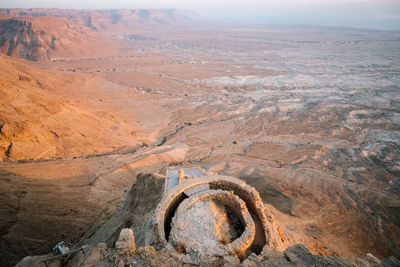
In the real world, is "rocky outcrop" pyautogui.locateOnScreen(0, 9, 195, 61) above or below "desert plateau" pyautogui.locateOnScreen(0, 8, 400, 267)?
above

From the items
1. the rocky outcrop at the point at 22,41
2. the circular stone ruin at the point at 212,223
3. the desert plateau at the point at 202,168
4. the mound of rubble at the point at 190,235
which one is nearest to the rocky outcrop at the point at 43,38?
the rocky outcrop at the point at 22,41

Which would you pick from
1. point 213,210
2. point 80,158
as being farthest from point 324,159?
point 80,158

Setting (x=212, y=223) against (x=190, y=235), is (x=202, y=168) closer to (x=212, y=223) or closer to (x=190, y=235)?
(x=212, y=223)

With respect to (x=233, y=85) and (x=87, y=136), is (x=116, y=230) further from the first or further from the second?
(x=233, y=85)

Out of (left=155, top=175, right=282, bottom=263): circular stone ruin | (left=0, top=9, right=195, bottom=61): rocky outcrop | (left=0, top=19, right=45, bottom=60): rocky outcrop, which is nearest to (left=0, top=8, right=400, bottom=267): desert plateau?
(left=155, top=175, right=282, bottom=263): circular stone ruin

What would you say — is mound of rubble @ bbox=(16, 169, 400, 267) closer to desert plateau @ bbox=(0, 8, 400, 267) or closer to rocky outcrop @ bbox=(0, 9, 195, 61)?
desert plateau @ bbox=(0, 8, 400, 267)
